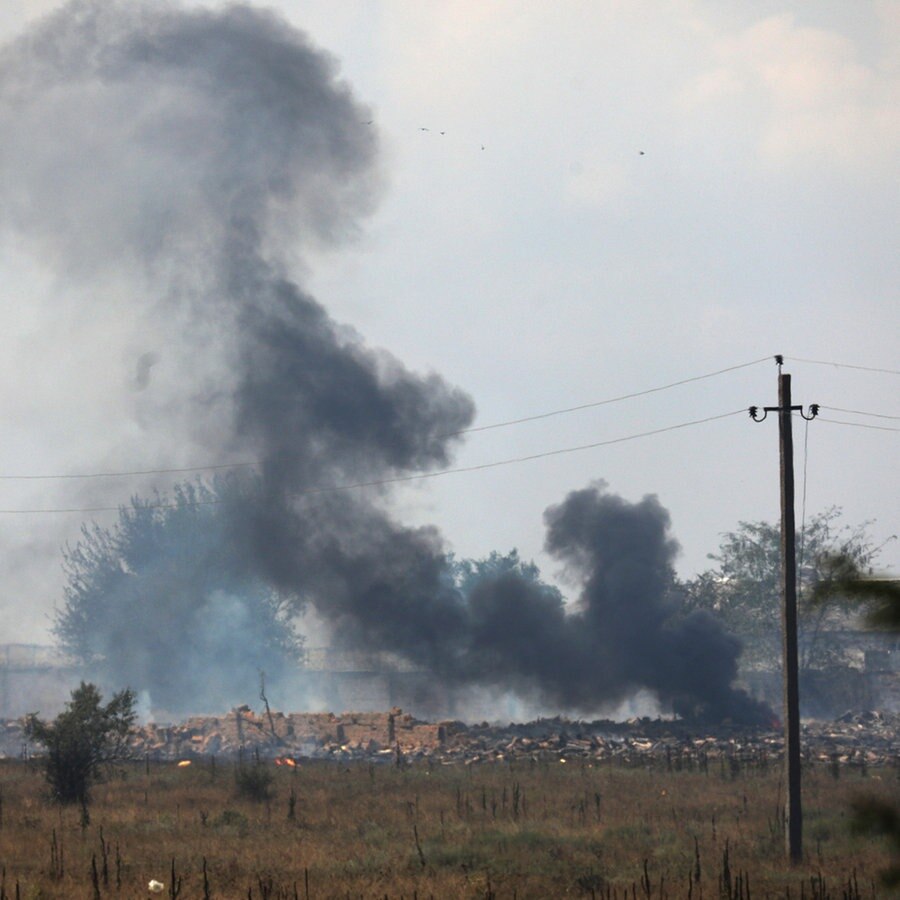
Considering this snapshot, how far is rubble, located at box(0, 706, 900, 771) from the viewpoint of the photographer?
136ft

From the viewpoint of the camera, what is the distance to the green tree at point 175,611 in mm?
71750

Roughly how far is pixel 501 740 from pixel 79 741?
18.4 m

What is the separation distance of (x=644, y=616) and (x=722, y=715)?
7169 mm

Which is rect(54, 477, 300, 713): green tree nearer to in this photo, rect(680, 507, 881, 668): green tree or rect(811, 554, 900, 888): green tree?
rect(680, 507, 881, 668): green tree

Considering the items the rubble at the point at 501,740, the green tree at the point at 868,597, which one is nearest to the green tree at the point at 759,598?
the rubble at the point at 501,740

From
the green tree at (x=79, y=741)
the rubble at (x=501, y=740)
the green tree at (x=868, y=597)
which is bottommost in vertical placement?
the rubble at (x=501, y=740)

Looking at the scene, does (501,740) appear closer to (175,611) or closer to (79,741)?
(79,741)

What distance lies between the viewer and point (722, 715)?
54.3 metres

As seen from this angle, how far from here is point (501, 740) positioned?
149ft

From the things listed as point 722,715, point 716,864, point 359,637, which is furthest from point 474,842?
point 359,637

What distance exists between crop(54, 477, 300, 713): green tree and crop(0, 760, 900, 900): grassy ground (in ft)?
120

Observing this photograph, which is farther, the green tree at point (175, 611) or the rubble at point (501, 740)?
the green tree at point (175, 611)

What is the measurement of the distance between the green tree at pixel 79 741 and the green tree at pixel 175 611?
1355 inches

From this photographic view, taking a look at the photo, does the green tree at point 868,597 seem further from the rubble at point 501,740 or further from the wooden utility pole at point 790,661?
the rubble at point 501,740
